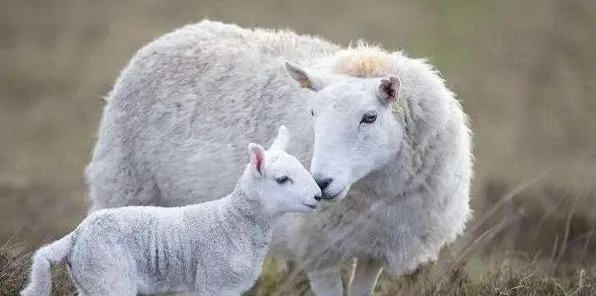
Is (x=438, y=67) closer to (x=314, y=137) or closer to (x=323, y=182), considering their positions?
(x=314, y=137)

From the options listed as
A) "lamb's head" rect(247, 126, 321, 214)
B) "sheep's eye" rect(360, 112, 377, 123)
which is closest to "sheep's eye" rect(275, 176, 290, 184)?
"lamb's head" rect(247, 126, 321, 214)

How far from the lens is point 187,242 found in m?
5.04

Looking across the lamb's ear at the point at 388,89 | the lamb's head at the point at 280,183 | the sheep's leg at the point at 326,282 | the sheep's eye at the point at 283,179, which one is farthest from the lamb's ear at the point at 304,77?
the sheep's leg at the point at 326,282

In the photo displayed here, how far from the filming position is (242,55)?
284 inches

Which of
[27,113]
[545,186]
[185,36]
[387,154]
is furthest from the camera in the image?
[27,113]

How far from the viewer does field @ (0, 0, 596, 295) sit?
1226cm

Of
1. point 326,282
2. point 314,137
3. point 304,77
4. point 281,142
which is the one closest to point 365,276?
point 326,282

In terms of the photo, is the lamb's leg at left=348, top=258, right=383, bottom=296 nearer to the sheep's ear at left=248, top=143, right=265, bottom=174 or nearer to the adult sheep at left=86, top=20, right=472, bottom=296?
the adult sheep at left=86, top=20, right=472, bottom=296

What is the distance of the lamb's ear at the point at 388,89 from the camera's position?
18.3 feet

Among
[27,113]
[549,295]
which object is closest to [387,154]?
[549,295]

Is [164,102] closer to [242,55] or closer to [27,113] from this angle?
[242,55]

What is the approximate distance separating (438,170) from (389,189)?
0.35 metres

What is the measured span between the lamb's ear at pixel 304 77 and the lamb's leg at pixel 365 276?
1134 mm

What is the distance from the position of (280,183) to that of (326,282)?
5.12 ft
